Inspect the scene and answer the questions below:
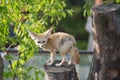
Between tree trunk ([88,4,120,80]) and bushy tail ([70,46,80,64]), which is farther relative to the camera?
bushy tail ([70,46,80,64])

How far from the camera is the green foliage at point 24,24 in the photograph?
4.15 m

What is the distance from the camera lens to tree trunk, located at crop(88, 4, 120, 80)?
327 cm

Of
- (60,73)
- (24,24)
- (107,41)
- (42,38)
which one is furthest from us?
(24,24)

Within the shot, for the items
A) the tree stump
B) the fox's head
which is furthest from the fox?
the tree stump

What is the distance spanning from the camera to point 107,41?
10.9 ft

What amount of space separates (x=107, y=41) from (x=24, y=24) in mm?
1281

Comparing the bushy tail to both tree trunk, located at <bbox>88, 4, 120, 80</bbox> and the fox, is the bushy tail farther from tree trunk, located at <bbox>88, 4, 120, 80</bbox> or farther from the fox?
tree trunk, located at <bbox>88, 4, 120, 80</bbox>

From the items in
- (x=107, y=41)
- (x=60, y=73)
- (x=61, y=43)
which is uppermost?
(x=107, y=41)

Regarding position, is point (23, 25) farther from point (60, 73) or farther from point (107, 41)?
point (107, 41)

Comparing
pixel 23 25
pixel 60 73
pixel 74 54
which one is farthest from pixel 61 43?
pixel 23 25

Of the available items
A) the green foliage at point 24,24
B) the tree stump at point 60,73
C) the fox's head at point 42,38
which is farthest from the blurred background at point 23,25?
the tree stump at point 60,73

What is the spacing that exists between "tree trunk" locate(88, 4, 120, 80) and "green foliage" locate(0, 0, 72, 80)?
90 centimetres

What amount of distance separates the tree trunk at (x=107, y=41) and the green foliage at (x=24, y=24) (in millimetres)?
905

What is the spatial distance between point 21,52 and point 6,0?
614 mm
